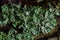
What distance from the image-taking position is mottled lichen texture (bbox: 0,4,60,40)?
1947 mm

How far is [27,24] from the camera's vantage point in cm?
197

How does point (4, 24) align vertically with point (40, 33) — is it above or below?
above

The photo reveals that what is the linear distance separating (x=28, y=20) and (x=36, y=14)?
0.35 feet

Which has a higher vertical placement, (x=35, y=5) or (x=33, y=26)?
(x=35, y=5)

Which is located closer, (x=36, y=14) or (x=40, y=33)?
(x=36, y=14)

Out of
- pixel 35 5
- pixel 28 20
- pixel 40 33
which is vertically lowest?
pixel 40 33

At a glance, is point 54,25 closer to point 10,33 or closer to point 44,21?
point 44,21

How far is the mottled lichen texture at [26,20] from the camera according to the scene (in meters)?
1.95

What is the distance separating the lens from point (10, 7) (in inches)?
78.5

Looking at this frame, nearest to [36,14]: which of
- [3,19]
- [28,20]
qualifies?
[28,20]

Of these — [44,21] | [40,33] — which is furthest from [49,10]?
[40,33]

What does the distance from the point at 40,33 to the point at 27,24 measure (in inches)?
8.9

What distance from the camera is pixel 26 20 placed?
1.97m

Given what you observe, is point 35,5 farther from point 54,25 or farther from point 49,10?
point 54,25
